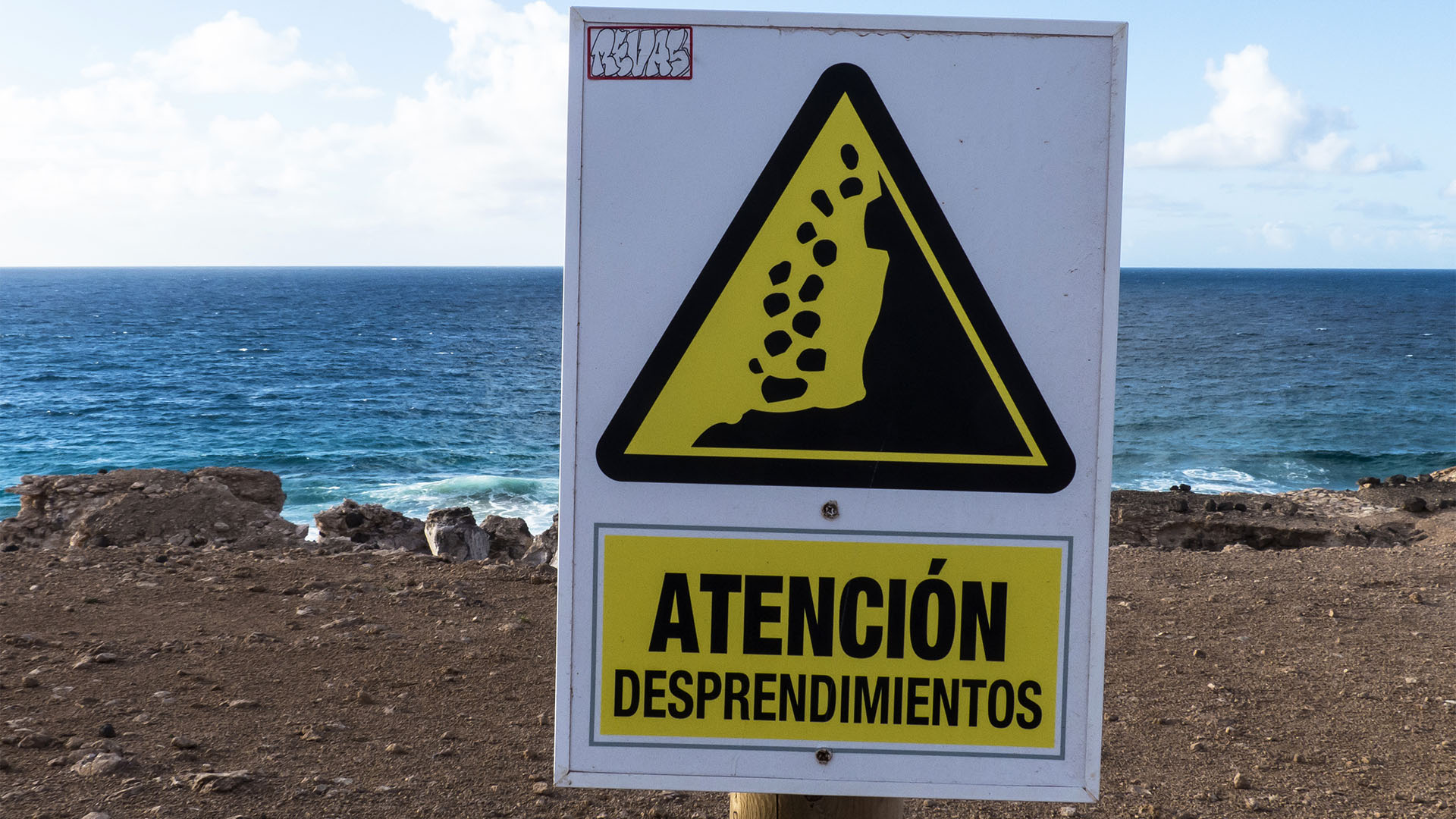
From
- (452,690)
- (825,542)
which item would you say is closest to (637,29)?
(825,542)

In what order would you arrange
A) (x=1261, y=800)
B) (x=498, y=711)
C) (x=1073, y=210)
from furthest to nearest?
(x=498, y=711) < (x=1261, y=800) < (x=1073, y=210)

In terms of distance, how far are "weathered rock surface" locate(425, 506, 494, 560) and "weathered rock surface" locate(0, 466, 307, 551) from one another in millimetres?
1535

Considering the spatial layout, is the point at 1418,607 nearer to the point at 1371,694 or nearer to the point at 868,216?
the point at 1371,694

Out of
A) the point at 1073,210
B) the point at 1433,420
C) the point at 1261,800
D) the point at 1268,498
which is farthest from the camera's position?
the point at 1433,420

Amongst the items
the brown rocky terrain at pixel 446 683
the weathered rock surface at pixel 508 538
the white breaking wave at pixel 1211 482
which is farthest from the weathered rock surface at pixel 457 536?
the white breaking wave at pixel 1211 482

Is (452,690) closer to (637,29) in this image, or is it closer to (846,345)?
(846,345)

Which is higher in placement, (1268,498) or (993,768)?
(993,768)

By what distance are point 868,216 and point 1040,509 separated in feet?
1.87

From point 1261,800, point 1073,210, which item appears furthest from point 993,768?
point 1261,800

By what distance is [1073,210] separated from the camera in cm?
157

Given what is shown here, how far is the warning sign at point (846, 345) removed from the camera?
1.57m

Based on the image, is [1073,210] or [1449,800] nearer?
[1073,210]

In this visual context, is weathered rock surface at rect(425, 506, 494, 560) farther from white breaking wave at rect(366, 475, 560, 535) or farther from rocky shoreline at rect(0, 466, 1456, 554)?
white breaking wave at rect(366, 475, 560, 535)

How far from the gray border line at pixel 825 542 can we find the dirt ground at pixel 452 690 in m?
2.61
